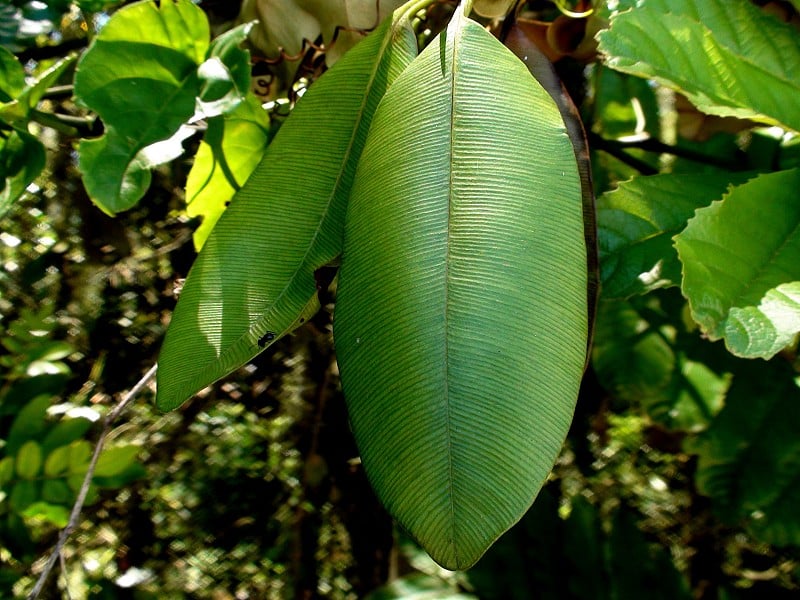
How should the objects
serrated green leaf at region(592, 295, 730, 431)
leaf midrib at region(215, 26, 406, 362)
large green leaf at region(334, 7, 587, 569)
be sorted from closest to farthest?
large green leaf at region(334, 7, 587, 569), leaf midrib at region(215, 26, 406, 362), serrated green leaf at region(592, 295, 730, 431)

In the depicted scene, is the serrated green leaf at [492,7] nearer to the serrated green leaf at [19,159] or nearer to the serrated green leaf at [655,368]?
the serrated green leaf at [19,159]

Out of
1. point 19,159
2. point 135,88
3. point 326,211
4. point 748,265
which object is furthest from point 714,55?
point 19,159

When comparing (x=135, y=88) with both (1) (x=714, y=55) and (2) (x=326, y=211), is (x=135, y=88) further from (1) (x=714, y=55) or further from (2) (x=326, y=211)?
(1) (x=714, y=55)

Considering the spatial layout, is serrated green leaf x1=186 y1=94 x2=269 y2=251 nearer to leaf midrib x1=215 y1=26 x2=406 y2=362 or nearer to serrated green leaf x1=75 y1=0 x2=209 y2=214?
serrated green leaf x1=75 y1=0 x2=209 y2=214

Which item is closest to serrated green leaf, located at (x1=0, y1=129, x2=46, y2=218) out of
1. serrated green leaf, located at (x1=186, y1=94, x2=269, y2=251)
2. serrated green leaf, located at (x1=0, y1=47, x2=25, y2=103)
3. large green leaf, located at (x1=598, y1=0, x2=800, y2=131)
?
serrated green leaf, located at (x1=0, y1=47, x2=25, y2=103)

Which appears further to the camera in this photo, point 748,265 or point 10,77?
point 10,77

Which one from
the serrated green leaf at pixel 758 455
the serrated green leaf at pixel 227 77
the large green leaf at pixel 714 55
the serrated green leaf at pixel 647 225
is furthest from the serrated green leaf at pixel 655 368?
the serrated green leaf at pixel 227 77
